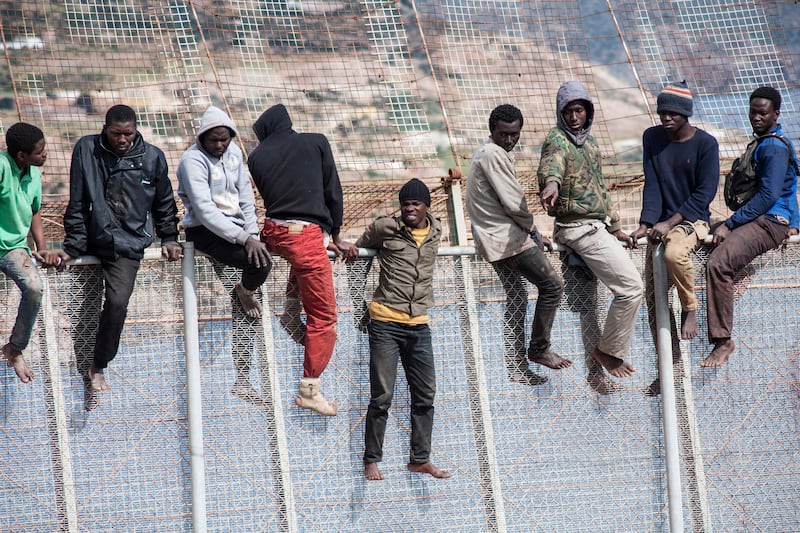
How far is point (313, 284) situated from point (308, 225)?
0.32 m

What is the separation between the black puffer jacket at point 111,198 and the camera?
5.69 m

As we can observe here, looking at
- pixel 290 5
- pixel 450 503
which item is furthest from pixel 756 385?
pixel 290 5

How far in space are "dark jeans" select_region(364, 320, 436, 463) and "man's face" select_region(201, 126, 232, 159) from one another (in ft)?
4.07

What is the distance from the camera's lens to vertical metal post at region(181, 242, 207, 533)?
19.2 feet

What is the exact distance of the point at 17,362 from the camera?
225 inches

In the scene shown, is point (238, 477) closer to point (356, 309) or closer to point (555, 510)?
point (356, 309)

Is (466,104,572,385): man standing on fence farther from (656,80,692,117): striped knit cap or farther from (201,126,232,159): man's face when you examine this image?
(201,126,232,159): man's face

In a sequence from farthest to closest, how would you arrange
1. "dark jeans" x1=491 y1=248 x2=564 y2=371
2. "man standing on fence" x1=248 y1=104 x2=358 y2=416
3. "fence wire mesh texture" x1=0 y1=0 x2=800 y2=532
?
"dark jeans" x1=491 y1=248 x2=564 y2=371 < "fence wire mesh texture" x1=0 y1=0 x2=800 y2=532 < "man standing on fence" x1=248 y1=104 x2=358 y2=416

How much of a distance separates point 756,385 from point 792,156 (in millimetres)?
1395

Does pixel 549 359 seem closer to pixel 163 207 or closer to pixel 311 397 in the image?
pixel 311 397

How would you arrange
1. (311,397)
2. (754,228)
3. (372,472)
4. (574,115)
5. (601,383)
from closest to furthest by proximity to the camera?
(311,397) < (372,472) < (574,115) < (754,228) < (601,383)

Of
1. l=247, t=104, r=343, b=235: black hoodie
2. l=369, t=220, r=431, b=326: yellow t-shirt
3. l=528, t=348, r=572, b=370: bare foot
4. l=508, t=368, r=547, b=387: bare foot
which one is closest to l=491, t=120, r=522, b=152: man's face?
l=369, t=220, r=431, b=326: yellow t-shirt

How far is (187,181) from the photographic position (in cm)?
577

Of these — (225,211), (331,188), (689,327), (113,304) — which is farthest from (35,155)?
(689,327)
